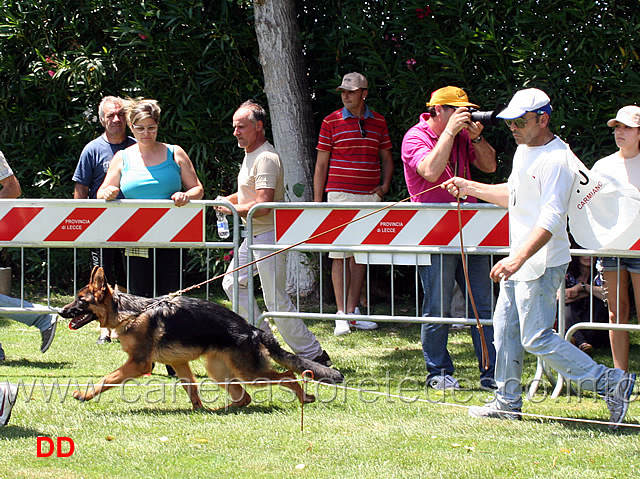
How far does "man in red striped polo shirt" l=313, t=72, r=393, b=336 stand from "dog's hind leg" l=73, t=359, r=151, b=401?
3323 millimetres

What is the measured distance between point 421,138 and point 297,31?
374cm

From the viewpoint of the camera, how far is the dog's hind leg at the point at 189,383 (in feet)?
18.4

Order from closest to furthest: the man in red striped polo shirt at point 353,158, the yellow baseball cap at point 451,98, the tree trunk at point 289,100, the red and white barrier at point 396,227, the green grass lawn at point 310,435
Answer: the green grass lawn at point 310,435, the yellow baseball cap at point 451,98, the red and white barrier at point 396,227, the man in red striped polo shirt at point 353,158, the tree trunk at point 289,100

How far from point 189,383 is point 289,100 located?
458 centimetres

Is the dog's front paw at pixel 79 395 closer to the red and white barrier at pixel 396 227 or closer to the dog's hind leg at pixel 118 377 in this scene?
the dog's hind leg at pixel 118 377

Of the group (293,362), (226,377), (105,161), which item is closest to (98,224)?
(105,161)

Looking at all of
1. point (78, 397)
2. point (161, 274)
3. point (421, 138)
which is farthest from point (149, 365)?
point (421, 138)

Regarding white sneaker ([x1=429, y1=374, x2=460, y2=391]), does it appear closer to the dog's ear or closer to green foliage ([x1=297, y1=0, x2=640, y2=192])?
the dog's ear

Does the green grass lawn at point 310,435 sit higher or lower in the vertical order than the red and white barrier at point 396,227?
lower

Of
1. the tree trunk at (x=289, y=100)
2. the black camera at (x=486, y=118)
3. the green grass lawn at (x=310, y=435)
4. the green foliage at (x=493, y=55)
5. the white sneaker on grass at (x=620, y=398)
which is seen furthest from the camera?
the tree trunk at (x=289, y=100)

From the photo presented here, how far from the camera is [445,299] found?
20.6 ft

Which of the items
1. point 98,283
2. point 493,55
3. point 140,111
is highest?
point 493,55

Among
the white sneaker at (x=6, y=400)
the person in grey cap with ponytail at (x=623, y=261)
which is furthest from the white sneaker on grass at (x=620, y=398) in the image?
the white sneaker at (x=6, y=400)

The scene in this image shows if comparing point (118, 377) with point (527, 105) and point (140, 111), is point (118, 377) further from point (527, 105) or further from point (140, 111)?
point (527, 105)
